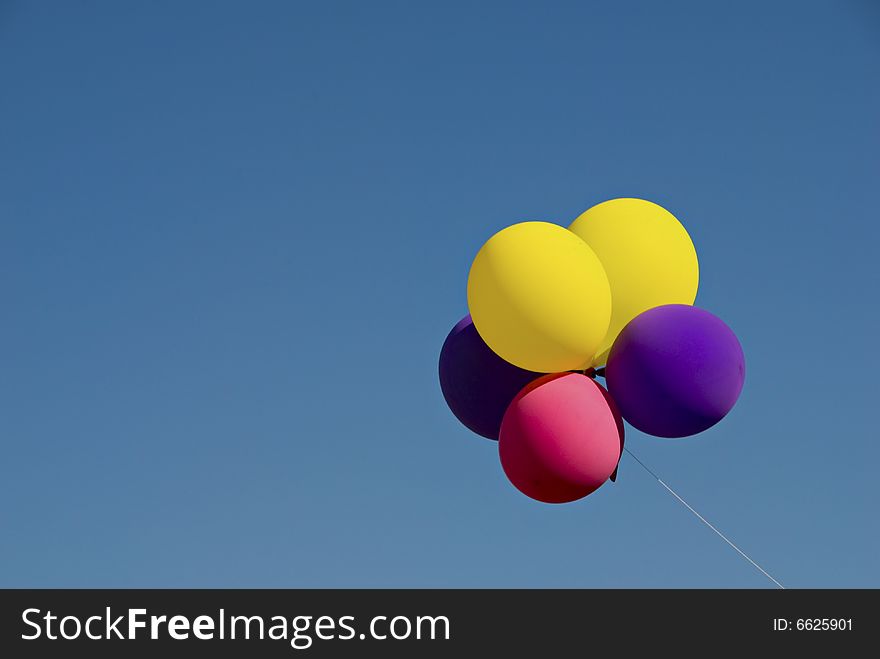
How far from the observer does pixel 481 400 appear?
37.5 ft

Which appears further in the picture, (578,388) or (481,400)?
(481,400)

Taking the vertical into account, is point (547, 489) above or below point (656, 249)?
below

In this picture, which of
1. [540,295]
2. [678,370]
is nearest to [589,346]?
[540,295]

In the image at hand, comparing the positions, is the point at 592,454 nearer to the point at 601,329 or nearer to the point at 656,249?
the point at 601,329

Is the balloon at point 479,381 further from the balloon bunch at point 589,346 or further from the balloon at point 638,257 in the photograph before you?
the balloon at point 638,257

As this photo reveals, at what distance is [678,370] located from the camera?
10.3 meters

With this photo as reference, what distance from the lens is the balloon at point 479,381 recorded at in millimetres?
11391

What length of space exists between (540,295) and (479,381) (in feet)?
4.26

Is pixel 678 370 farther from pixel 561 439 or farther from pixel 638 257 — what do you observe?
pixel 638 257

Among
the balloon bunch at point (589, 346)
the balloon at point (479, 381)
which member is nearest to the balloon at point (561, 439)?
the balloon bunch at point (589, 346)

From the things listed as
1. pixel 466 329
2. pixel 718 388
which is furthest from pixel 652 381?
pixel 466 329

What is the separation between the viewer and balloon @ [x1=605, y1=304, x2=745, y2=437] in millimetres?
10305

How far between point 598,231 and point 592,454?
197 cm
